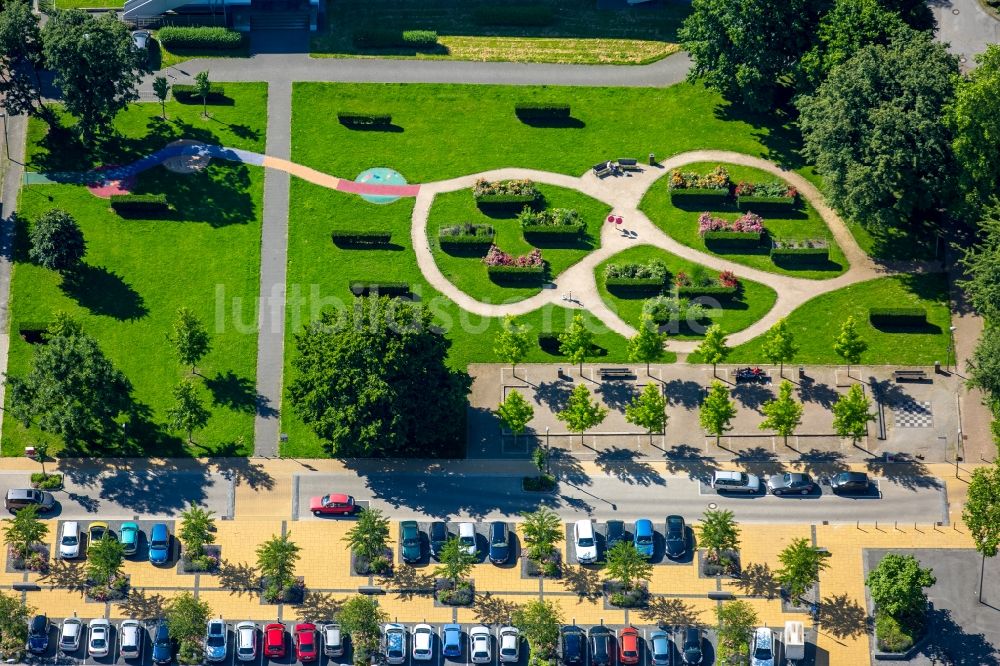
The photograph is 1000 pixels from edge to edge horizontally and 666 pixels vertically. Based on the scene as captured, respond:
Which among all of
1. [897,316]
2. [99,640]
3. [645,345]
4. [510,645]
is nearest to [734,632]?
[510,645]

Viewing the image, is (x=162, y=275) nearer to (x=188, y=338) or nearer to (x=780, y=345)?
(x=188, y=338)

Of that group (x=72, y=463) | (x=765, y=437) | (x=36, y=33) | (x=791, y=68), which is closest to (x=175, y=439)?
(x=72, y=463)

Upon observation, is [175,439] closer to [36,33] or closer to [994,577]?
[36,33]

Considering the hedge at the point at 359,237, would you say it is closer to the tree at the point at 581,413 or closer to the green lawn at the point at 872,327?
the tree at the point at 581,413

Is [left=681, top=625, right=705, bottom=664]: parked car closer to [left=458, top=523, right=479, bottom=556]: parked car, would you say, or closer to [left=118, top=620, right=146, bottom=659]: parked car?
[left=458, top=523, right=479, bottom=556]: parked car

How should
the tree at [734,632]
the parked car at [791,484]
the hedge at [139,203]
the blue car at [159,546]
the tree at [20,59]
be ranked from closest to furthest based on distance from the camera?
1. the tree at [734,632]
2. the blue car at [159,546]
3. the parked car at [791,484]
4. the tree at [20,59]
5. the hedge at [139,203]

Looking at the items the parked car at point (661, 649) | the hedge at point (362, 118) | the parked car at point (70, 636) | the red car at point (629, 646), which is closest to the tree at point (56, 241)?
the hedge at point (362, 118)
